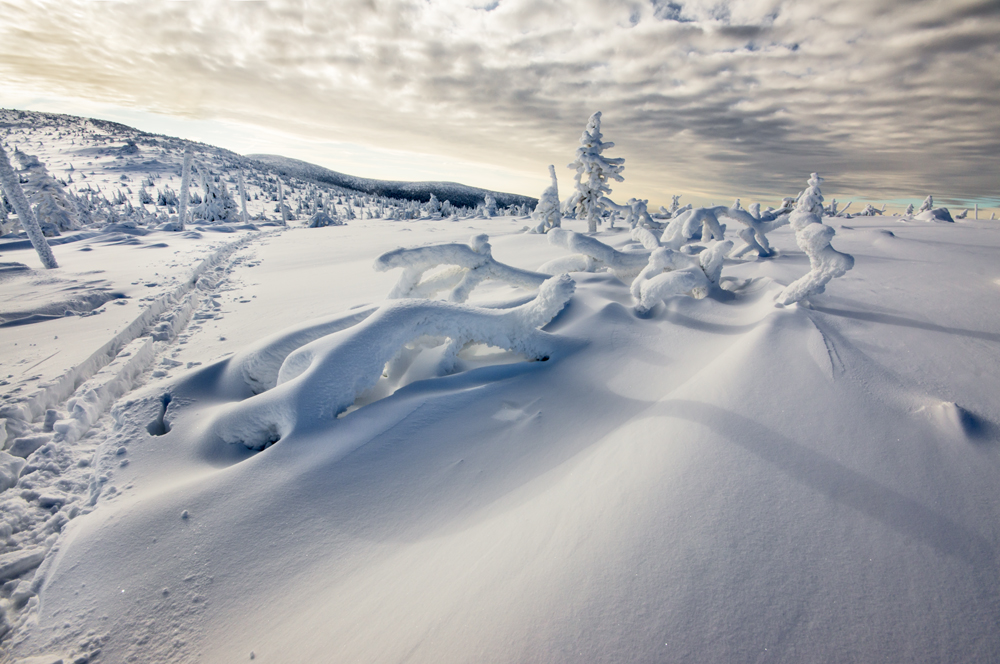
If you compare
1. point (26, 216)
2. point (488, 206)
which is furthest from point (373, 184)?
point (26, 216)

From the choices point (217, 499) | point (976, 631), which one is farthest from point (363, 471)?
point (976, 631)

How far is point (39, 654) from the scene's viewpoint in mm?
1584

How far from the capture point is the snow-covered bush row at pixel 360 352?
2568mm

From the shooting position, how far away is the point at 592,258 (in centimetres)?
587

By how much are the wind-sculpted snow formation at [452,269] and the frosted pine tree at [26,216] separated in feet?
38.2

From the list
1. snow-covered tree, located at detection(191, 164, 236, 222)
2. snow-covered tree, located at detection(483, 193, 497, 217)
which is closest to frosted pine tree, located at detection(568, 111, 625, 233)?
snow-covered tree, located at detection(483, 193, 497, 217)

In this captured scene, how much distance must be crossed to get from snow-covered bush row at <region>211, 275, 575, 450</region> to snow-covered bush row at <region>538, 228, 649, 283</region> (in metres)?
2.01

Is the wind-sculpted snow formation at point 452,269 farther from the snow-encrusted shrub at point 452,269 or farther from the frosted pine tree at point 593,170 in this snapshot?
the frosted pine tree at point 593,170

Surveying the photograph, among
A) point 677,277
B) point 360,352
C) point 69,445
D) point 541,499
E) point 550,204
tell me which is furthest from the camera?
point 550,204

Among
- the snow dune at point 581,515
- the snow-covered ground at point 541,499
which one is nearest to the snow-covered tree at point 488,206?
the snow-covered ground at point 541,499

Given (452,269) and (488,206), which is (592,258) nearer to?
(452,269)

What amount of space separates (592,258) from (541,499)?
4.60m

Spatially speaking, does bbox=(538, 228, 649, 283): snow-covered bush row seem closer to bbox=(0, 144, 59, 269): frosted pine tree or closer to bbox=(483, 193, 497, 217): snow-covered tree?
bbox=(0, 144, 59, 269): frosted pine tree

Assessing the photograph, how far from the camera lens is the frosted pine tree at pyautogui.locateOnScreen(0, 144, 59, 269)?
962 centimetres
